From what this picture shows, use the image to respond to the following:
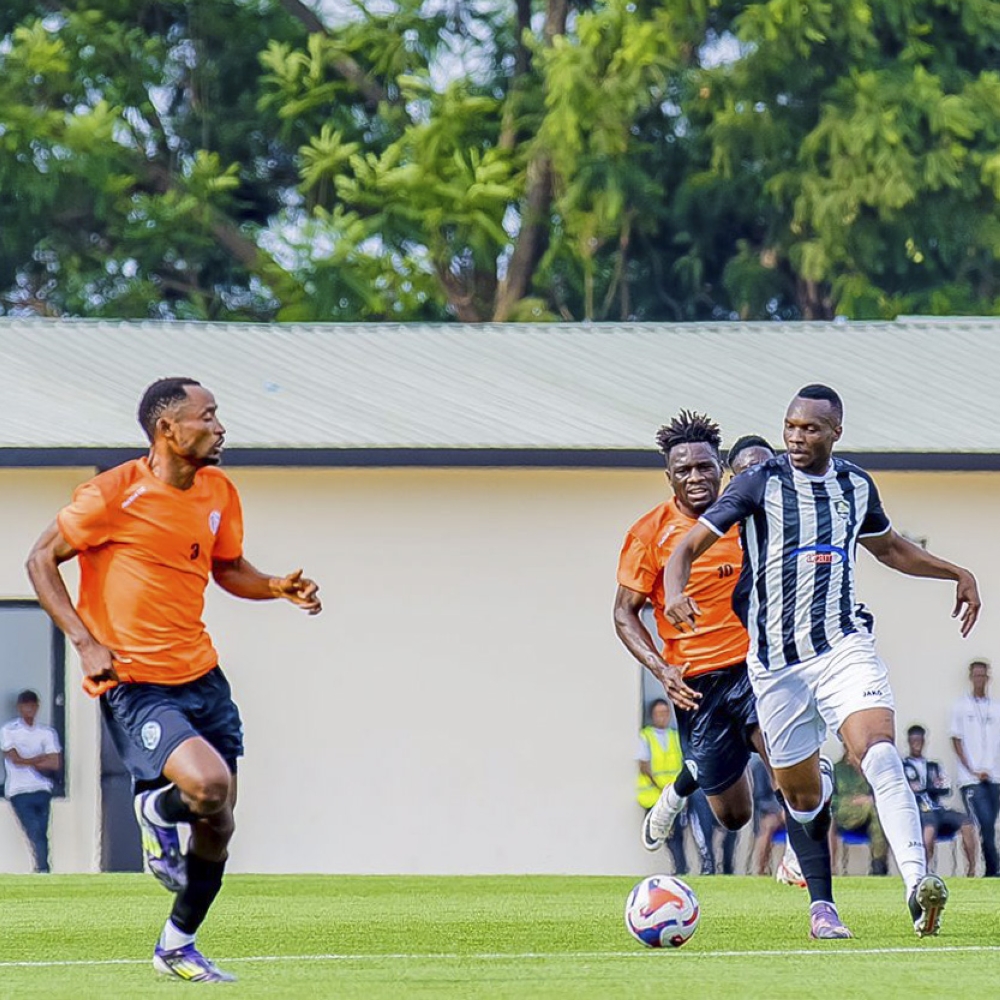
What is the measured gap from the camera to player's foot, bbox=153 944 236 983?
8102 millimetres

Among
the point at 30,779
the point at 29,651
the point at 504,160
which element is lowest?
the point at 30,779

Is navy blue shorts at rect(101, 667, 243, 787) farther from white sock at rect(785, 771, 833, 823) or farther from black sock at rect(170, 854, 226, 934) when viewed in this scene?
white sock at rect(785, 771, 833, 823)

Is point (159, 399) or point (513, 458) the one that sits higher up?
point (513, 458)

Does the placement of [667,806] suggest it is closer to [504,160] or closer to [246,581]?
[246,581]

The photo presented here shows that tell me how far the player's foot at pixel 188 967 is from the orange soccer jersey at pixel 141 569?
3.05 ft

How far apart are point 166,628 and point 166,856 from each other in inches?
31.4

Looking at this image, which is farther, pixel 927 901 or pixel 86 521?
pixel 927 901

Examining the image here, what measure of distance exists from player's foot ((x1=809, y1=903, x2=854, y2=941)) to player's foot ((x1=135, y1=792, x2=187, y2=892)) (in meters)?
2.79

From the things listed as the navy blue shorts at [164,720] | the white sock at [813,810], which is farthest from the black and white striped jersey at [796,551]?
the navy blue shorts at [164,720]

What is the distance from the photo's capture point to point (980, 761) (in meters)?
19.5

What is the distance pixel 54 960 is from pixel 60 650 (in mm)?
10880

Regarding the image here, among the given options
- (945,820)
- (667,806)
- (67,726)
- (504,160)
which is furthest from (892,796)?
(504,160)

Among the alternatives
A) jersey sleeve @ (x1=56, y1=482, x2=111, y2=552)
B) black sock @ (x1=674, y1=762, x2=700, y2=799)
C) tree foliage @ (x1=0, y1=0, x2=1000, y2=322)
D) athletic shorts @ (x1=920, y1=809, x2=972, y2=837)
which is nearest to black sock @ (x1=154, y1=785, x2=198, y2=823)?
jersey sleeve @ (x1=56, y1=482, x2=111, y2=552)

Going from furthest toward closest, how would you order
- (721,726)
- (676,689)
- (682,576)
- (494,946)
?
(721,726) → (676,689) → (494,946) → (682,576)
